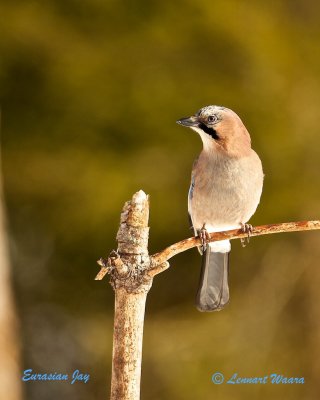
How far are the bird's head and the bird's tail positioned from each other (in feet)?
1.47

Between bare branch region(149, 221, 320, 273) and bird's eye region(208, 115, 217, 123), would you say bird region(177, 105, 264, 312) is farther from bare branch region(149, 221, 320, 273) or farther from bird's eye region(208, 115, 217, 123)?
bare branch region(149, 221, 320, 273)

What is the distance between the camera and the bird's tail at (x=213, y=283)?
235 centimetres

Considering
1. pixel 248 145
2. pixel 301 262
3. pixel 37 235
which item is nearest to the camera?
pixel 248 145

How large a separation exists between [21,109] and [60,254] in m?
1.28

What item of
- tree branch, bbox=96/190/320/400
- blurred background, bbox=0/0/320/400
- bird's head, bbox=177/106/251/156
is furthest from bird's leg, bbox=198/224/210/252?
blurred background, bbox=0/0/320/400

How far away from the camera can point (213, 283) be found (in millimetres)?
2600

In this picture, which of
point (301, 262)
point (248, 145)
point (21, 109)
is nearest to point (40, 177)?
point (21, 109)

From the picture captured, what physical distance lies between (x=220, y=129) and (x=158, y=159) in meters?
2.90

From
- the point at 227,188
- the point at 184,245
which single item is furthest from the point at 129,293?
the point at 227,188

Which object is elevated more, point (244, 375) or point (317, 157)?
point (317, 157)

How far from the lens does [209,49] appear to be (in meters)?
5.66

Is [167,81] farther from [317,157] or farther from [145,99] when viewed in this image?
[317,157]

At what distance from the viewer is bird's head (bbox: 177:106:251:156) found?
2.45 m

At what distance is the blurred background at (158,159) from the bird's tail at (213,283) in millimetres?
2279
